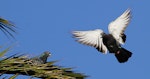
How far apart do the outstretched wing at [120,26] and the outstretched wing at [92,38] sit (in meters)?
0.62

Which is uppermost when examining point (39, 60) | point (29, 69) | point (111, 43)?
point (111, 43)

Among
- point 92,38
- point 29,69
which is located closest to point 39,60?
point 29,69

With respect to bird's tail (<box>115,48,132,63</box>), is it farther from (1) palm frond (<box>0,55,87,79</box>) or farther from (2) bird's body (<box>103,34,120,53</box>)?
(1) palm frond (<box>0,55,87,79</box>)

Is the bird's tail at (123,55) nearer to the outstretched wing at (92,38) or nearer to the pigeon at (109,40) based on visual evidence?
the pigeon at (109,40)

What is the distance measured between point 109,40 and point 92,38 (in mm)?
569

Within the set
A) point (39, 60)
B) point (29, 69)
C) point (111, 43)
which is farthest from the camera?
point (111, 43)

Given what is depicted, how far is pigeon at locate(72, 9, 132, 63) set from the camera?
11281mm

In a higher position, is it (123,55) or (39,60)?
(123,55)

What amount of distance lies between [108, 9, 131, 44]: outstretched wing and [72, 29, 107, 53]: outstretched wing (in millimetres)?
625

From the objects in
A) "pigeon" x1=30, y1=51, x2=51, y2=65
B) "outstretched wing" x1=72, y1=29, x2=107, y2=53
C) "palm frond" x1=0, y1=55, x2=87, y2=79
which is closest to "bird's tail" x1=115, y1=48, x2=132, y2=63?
"outstretched wing" x1=72, y1=29, x2=107, y2=53

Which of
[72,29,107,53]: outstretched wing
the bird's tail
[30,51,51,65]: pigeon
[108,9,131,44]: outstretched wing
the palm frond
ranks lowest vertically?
the palm frond

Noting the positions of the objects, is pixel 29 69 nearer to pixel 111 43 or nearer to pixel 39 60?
pixel 39 60

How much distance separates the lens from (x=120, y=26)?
13258 mm

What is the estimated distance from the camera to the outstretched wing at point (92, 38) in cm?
1093
